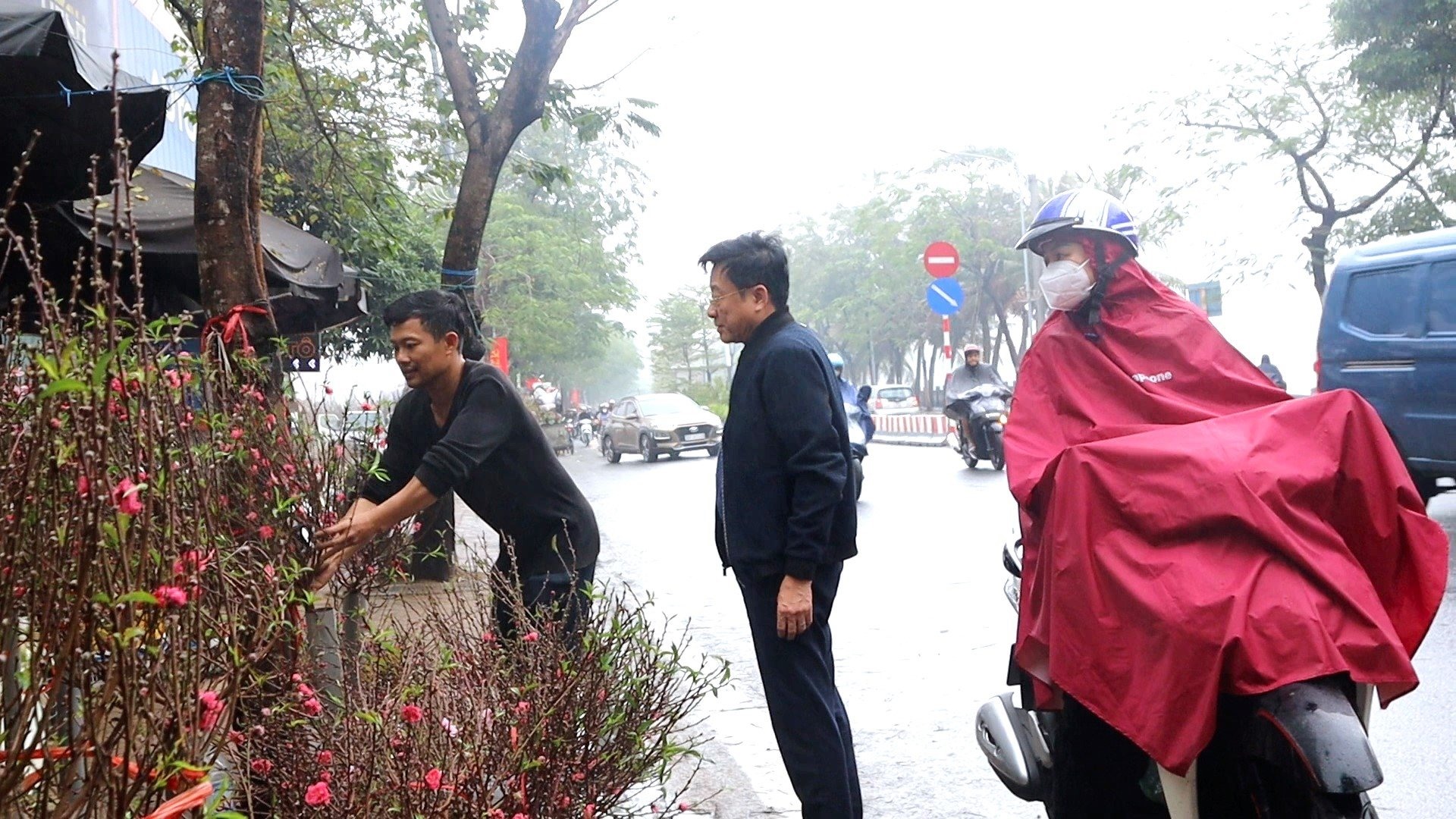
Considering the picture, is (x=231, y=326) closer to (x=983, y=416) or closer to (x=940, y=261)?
(x=983, y=416)

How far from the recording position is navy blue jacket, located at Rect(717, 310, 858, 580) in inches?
137

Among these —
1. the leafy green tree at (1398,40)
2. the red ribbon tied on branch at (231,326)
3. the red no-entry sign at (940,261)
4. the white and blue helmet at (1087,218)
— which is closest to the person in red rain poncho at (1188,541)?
the white and blue helmet at (1087,218)

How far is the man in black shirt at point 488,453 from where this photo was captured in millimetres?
3916

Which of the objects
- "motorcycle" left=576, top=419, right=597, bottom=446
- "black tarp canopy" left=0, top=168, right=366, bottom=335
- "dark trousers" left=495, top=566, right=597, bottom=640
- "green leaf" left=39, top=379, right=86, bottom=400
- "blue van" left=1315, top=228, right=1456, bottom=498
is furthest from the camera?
"motorcycle" left=576, top=419, right=597, bottom=446

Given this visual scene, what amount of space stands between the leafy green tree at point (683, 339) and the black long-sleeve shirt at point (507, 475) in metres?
65.7

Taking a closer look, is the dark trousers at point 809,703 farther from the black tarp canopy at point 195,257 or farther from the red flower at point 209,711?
the black tarp canopy at point 195,257

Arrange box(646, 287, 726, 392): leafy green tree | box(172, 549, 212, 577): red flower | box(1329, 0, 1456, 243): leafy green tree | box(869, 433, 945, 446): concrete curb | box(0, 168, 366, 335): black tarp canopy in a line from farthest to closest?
1. box(646, 287, 726, 392): leafy green tree
2. box(869, 433, 945, 446): concrete curb
3. box(1329, 0, 1456, 243): leafy green tree
4. box(0, 168, 366, 335): black tarp canopy
5. box(172, 549, 212, 577): red flower

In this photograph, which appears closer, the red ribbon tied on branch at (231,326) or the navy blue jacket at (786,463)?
the navy blue jacket at (786,463)

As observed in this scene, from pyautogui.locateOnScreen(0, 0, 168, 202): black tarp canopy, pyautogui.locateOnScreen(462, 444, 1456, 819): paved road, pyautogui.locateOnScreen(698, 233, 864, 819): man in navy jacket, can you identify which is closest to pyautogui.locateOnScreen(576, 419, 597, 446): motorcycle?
pyautogui.locateOnScreen(462, 444, 1456, 819): paved road

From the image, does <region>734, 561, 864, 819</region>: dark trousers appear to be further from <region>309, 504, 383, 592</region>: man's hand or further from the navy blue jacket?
<region>309, 504, 383, 592</region>: man's hand

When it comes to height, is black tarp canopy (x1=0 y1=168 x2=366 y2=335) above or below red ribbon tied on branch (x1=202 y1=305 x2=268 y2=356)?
above

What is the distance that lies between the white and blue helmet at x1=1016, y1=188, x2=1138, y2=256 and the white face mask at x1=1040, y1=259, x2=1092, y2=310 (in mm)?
87

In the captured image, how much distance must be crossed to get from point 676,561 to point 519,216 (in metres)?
21.7

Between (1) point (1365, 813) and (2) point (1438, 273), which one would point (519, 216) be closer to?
(2) point (1438, 273)
